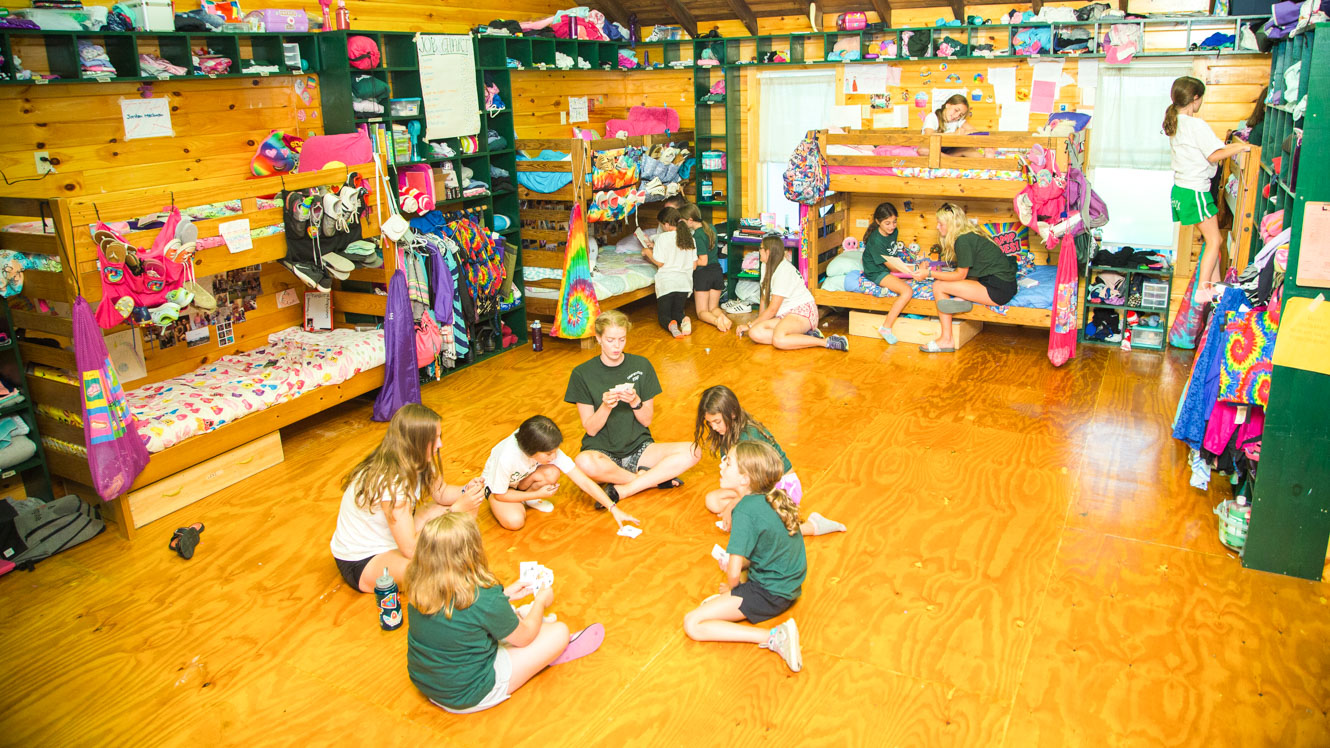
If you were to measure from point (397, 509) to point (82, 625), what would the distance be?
4.92 feet

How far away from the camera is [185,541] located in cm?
470

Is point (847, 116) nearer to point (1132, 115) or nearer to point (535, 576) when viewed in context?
point (1132, 115)

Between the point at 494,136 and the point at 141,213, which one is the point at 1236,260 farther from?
the point at 141,213

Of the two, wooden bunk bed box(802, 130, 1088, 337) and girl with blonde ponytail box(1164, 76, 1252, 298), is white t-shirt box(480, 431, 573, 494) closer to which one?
wooden bunk bed box(802, 130, 1088, 337)

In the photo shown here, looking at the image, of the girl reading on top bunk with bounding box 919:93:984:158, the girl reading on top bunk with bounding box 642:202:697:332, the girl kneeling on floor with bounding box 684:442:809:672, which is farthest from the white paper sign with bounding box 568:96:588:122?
the girl kneeling on floor with bounding box 684:442:809:672

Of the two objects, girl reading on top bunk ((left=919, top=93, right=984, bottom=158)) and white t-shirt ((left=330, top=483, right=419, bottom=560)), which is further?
girl reading on top bunk ((left=919, top=93, right=984, bottom=158))

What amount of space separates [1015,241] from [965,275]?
960 mm

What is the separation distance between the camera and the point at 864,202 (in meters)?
9.04

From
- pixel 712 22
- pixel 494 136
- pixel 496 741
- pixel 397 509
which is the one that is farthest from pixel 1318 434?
pixel 712 22

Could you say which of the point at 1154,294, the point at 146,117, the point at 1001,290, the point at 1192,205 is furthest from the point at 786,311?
the point at 146,117

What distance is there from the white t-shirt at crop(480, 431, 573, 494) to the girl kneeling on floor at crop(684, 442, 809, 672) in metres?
1.09

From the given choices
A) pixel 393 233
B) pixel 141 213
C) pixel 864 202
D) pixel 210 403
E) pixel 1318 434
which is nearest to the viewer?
pixel 1318 434

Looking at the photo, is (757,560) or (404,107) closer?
(757,560)

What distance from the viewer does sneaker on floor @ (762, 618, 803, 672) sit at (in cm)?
360
